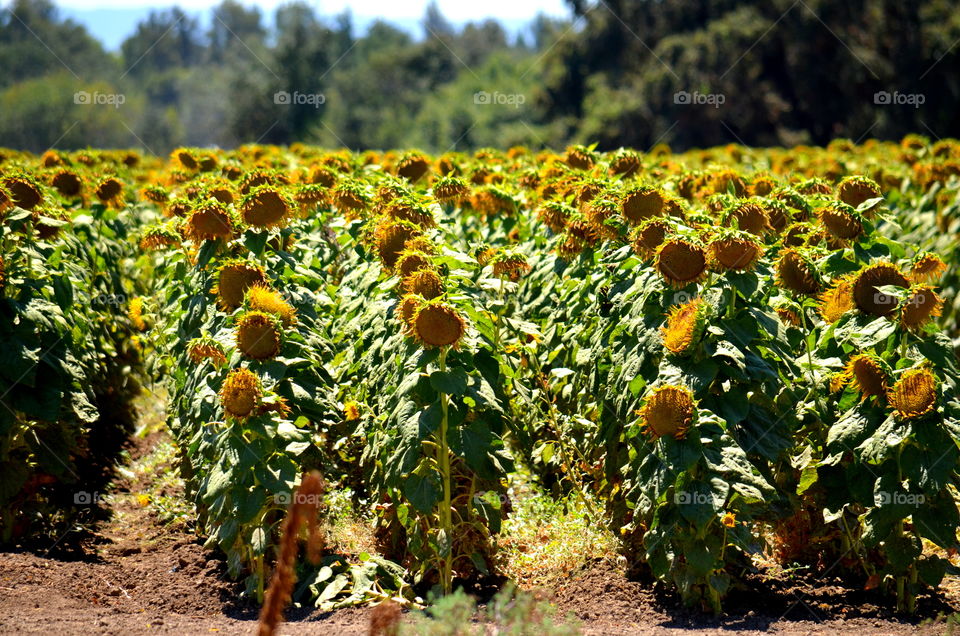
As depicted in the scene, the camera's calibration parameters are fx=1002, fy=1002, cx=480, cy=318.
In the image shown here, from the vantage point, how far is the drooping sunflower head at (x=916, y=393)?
162 inches

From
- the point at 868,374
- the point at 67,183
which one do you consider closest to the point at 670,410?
the point at 868,374

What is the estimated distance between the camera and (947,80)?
2744cm

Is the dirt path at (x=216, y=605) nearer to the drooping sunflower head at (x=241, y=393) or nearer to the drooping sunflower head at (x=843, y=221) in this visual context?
the drooping sunflower head at (x=241, y=393)

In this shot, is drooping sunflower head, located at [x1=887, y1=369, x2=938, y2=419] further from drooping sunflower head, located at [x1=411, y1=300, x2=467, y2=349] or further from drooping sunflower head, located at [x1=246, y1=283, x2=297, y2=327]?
drooping sunflower head, located at [x1=246, y1=283, x2=297, y2=327]

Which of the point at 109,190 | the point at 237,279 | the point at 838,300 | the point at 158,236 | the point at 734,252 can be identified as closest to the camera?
the point at 734,252

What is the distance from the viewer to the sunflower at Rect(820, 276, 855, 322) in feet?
15.0

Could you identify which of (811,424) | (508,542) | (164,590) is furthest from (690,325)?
(164,590)

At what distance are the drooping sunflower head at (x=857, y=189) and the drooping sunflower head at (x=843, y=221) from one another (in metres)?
0.76

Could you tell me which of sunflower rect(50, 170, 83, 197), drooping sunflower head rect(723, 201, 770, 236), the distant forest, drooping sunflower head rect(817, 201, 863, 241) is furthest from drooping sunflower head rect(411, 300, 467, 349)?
the distant forest

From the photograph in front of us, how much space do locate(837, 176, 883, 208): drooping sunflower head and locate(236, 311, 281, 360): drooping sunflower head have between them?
3376mm

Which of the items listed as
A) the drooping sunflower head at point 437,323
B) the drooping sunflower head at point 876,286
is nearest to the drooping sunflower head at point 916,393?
the drooping sunflower head at point 876,286

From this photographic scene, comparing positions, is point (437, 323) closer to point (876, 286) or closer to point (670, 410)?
point (670, 410)

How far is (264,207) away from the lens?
5305 mm

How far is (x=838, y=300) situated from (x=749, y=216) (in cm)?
67
